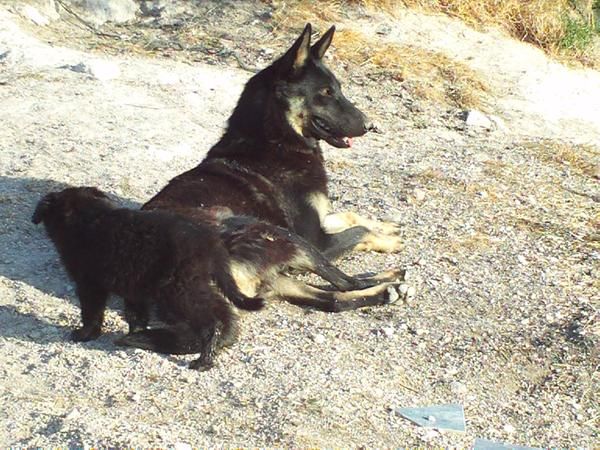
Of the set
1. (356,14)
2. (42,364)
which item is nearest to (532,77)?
(356,14)

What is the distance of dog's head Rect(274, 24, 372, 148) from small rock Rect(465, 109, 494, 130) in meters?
3.62

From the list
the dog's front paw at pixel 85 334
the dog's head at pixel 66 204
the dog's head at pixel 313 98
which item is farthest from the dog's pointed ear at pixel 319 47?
the dog's front paw at pixel 85 334

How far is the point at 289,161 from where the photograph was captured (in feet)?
21.8

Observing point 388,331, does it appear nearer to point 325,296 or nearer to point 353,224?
point 325,296

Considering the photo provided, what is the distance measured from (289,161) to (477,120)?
4.26m

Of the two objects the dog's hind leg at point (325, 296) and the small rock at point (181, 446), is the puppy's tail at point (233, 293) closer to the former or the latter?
the dog's hind leg at point (325, 296)

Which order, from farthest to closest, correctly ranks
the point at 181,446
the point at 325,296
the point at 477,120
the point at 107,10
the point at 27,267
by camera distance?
the point at 107,10 → the point at 477,120 → the point at 27,267 → the point at 325,296 → the point at 181,446

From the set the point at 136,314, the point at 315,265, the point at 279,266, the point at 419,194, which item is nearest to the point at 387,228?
the point at 419,194

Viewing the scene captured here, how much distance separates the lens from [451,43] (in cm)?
1203

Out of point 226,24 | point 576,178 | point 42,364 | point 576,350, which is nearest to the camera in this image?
point 42,364

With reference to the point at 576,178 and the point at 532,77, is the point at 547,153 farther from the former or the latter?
the point at 532,77

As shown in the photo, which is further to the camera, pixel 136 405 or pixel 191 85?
pixel 191 85

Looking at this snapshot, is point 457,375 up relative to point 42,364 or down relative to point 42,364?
up

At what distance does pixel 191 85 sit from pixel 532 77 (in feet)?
14.8
